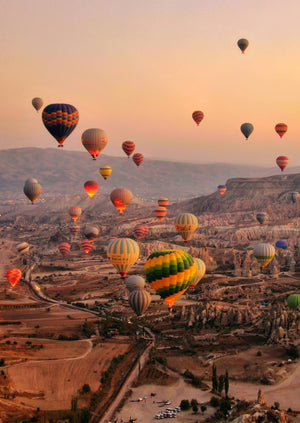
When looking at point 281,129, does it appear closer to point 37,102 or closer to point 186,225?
point 186,225

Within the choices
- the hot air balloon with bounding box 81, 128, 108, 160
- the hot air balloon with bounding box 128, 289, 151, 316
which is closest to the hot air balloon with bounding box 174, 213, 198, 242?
the hot air balloon with bounding box 81, 128, 108, 160

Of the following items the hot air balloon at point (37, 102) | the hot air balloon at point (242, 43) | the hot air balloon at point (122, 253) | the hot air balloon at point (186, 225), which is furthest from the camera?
the hot air balloon at point (37, 102)

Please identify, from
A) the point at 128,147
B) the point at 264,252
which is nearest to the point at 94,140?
the point at 128,147

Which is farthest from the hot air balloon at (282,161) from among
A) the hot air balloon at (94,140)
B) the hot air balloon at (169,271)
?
the hot air balloon at (169,271)

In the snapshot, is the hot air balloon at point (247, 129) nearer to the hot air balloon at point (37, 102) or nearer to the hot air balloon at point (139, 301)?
the hot air balloon at point (37, 102)

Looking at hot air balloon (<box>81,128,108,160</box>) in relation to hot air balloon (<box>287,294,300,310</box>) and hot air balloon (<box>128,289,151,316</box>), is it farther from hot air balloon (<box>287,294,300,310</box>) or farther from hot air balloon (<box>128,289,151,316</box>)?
hot air balloon (<box>287,294,300,310</box>)
